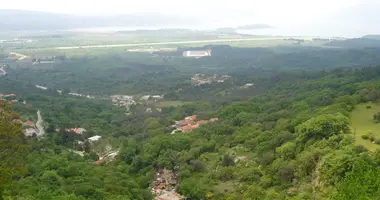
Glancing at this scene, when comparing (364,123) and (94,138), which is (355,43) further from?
(364,123)

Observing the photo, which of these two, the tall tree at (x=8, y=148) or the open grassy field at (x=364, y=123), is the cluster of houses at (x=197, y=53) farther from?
the tall tree at (x=8, y=148)

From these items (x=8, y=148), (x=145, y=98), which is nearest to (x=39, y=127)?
(x=145, y=98)

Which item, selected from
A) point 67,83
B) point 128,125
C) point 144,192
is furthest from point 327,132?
point 67,83

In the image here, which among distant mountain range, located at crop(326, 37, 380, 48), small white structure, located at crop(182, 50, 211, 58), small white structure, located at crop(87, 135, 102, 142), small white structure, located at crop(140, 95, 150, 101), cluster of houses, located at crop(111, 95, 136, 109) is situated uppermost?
distant mountain range, located at crop(326, 37, 380, 48)

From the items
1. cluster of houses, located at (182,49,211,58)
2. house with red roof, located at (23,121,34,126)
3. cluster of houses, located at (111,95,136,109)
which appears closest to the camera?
house with red roof, located at (23,121,34,126)

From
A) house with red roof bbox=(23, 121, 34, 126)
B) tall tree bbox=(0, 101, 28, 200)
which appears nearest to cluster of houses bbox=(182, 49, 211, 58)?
house with red roof bbox=(23, 121, 34, 126)

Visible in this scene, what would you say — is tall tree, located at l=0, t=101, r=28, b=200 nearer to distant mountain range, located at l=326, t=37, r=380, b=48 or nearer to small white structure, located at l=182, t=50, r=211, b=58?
small white structure, located at l=182, t=50, r=211, b=58

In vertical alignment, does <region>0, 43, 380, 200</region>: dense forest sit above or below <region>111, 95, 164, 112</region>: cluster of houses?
above
